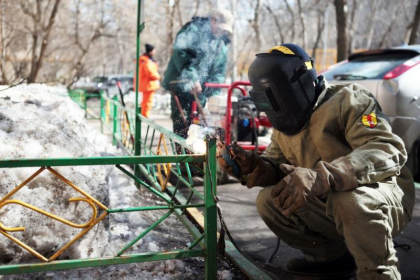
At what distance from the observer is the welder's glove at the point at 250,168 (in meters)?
2.95

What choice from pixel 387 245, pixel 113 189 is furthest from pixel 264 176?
pixel 113 189

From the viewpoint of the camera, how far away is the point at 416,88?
5.93 meters

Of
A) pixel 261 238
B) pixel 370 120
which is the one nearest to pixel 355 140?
pixel 370 120

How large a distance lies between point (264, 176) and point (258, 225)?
1.65m

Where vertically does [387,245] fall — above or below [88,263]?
above

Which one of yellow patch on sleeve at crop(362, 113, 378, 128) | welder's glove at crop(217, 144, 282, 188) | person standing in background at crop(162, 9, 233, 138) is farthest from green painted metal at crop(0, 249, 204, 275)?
person standing in background at crop(162, 9, 233, 138)

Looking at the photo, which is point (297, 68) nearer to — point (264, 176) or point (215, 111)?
point (264, 176)

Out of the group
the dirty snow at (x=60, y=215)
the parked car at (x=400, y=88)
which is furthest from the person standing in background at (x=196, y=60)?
the parked car at (x=400, y=88)

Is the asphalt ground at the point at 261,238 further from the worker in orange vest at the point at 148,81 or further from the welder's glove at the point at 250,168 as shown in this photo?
the worker in orange vest at the point at 148,81

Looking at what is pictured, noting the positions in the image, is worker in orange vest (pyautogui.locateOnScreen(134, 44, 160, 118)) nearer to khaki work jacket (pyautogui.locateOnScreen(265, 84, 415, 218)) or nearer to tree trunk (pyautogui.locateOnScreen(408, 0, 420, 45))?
khaki work jacket (pyautogui.locateOnScreen(265, 84, 415, 218))

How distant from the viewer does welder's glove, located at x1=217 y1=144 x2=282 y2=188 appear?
2951mm

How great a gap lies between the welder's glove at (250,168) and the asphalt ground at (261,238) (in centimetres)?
55

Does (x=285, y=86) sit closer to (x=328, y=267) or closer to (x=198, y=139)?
(x=198, y=139)

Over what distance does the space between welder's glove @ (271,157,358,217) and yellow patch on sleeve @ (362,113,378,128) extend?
0.29 meters
